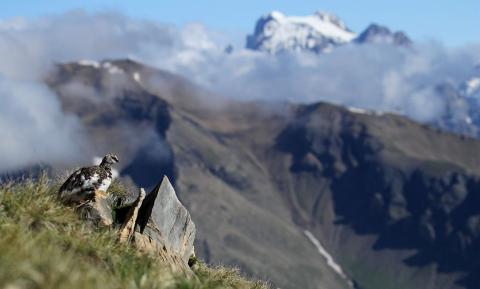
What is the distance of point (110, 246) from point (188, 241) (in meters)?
8.81

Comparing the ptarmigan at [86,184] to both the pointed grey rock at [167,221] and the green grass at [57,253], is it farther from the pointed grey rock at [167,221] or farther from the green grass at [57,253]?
the pointed grey rock at [167,221]

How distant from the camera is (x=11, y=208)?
17219 millimetres

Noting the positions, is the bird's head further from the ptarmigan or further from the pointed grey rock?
the pointed grey rock

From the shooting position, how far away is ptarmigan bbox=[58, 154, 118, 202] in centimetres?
2131

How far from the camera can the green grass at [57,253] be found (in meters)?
11.7

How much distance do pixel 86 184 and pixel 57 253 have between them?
860 cm

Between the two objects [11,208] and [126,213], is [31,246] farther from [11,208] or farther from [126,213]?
[126,213]

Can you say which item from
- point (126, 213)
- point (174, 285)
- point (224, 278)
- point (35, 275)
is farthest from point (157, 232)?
A: point (35, 275)

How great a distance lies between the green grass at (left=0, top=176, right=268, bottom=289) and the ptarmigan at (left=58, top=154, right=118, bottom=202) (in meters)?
0.37

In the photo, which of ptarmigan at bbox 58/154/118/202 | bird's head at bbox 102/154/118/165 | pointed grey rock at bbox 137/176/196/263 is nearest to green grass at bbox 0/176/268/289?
ptarmigan at bbox 58/154/118/202

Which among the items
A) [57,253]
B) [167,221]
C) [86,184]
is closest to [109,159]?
[86,184]

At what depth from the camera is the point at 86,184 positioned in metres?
21.8

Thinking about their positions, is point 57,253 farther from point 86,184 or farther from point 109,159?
point 109,159

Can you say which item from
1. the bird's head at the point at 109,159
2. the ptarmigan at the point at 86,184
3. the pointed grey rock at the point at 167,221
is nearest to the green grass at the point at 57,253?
the ptarmigan at the point at 86,184
